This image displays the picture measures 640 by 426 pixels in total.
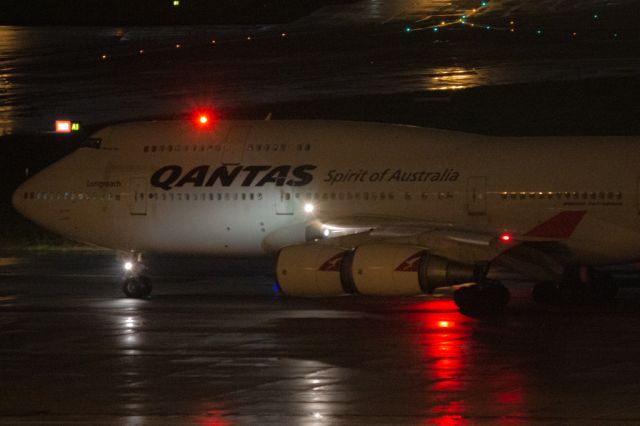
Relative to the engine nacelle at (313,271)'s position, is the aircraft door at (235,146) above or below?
above

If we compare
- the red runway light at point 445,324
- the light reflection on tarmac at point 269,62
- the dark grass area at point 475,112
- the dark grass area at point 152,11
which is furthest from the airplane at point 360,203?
the dark grass area at point 152,11

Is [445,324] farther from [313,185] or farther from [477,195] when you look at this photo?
[313,185]

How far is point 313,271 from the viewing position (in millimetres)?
27375

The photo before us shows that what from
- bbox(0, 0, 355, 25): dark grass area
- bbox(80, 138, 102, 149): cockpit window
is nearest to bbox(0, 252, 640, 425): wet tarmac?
bbox(80, 138, 102, 149): cockpit window

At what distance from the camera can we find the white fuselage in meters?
29.2

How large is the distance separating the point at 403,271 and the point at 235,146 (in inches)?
269

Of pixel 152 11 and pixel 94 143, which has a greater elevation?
pixel 152 11

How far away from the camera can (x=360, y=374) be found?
19.7 m

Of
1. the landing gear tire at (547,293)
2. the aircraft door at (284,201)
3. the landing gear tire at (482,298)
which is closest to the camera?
the landing gear tire at (482,298)

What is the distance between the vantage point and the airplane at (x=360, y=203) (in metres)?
27.5

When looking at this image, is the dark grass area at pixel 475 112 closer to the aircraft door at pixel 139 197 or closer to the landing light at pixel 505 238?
the aircraft door at pixel 139 197

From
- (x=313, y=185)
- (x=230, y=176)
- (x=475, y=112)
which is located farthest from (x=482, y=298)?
(x=475, y=112)

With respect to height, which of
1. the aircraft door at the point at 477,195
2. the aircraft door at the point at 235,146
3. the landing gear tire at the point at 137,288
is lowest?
the landing gear tire at the point at 137,288

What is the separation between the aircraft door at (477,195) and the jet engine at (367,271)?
2.82 meters
